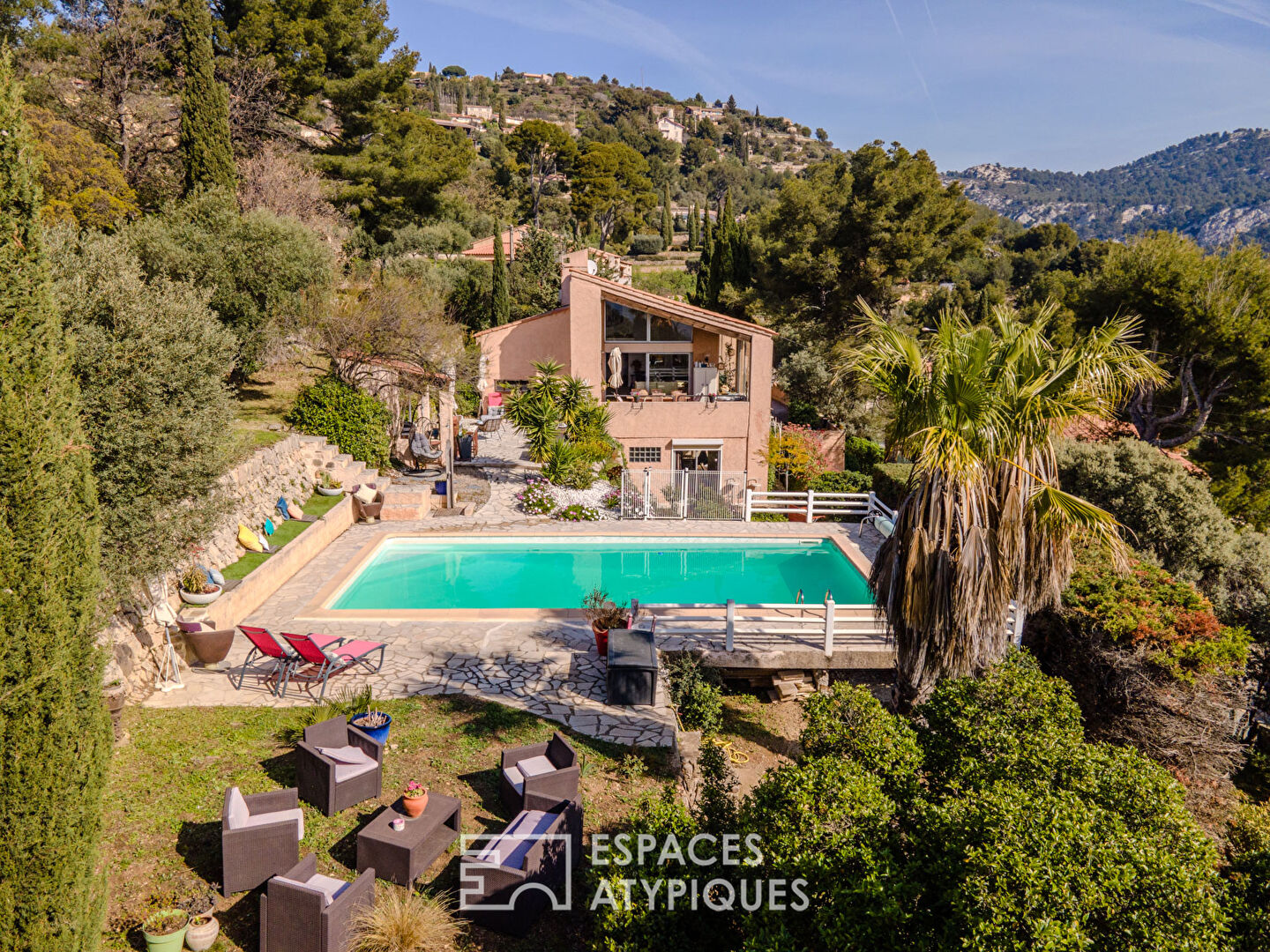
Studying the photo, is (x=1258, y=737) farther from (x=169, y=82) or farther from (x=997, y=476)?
(x=169, y=82)

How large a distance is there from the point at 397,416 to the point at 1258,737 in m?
22.1

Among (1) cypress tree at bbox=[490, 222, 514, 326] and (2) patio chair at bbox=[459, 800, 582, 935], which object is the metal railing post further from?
(1) cypress tree at bbox=[490, 222, 514, 326]

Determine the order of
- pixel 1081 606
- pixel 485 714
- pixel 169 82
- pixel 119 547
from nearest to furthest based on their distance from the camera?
pixel 119 547, pixel 485 714, pixel 1081 606, pixel 169 82

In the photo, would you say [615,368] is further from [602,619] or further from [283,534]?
[602,619]

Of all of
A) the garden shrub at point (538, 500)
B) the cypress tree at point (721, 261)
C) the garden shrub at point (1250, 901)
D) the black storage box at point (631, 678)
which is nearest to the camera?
the garden shrub at point (1250, 901)

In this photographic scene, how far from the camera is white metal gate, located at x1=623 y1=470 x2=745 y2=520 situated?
2081 cm

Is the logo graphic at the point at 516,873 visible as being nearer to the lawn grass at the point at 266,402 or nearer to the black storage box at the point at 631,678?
the black storage box at the point at 631,678

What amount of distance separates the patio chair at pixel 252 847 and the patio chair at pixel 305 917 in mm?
595

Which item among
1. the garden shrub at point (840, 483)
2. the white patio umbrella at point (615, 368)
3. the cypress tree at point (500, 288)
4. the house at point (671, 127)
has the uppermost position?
the house at point (671, 127)

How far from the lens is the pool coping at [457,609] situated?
44.2 feet

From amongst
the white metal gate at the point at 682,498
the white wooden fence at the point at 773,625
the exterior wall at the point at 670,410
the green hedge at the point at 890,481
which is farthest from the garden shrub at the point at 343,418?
the green hedge at the point at 890,481

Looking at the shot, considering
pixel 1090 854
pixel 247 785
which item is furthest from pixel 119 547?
pixel 1090 854

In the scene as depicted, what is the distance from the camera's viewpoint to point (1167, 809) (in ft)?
15.6

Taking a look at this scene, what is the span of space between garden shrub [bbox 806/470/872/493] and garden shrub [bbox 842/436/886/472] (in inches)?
97.8
